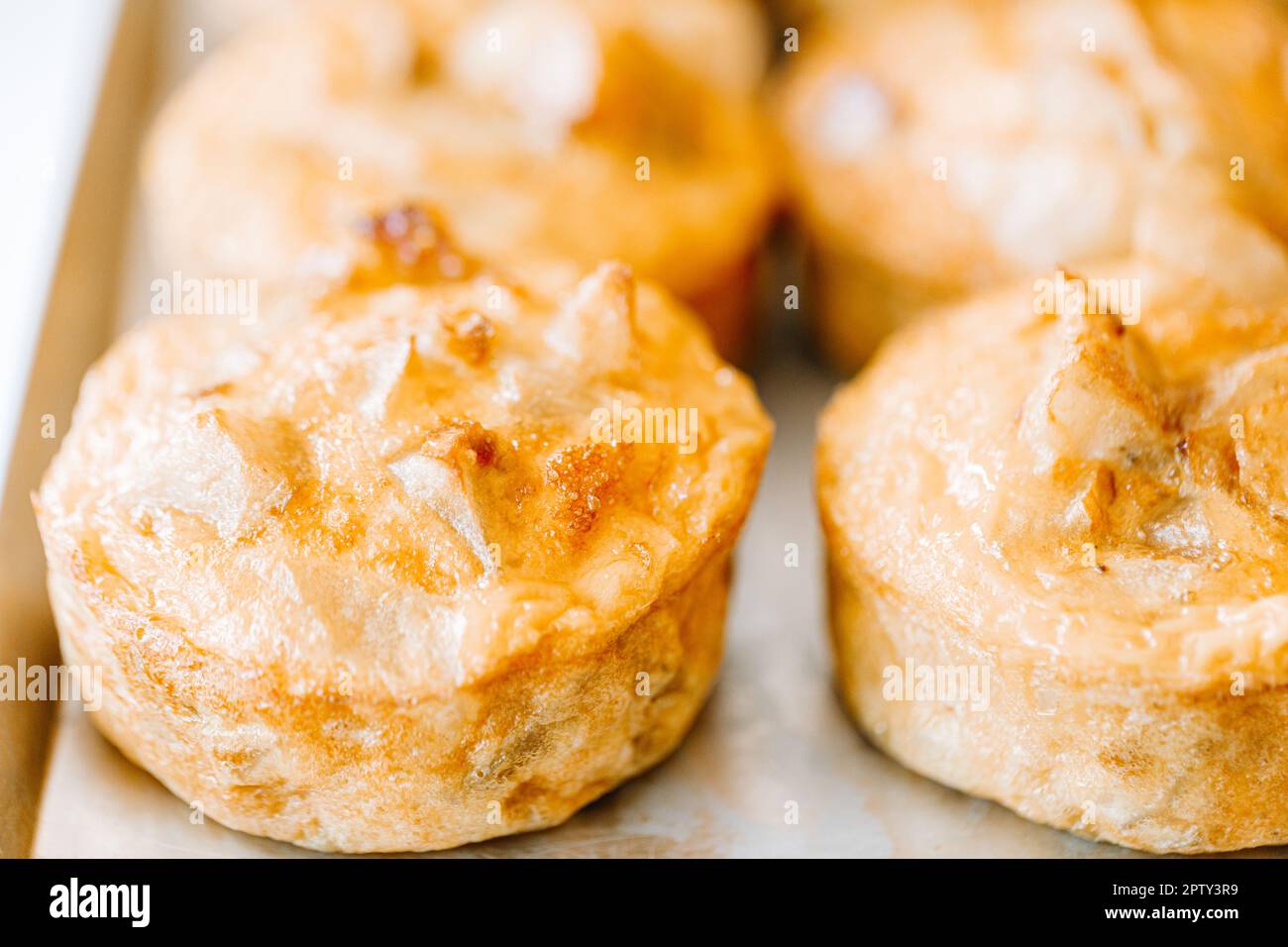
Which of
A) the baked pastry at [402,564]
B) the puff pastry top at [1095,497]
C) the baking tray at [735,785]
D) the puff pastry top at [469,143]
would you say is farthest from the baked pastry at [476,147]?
the puff pastry top at [1095,497]

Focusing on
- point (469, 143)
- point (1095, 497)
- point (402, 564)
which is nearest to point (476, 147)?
point (469, 143)

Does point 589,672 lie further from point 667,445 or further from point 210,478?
point 210,478

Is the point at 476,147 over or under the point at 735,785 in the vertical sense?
over

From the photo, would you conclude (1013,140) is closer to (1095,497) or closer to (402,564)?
(1095,497)

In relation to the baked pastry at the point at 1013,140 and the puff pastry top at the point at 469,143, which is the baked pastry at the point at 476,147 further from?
the baked pastry at the point at 1013,140

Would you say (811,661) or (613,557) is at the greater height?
(613,557)

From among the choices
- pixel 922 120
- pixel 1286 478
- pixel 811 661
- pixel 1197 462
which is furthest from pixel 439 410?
pixel 922 120
